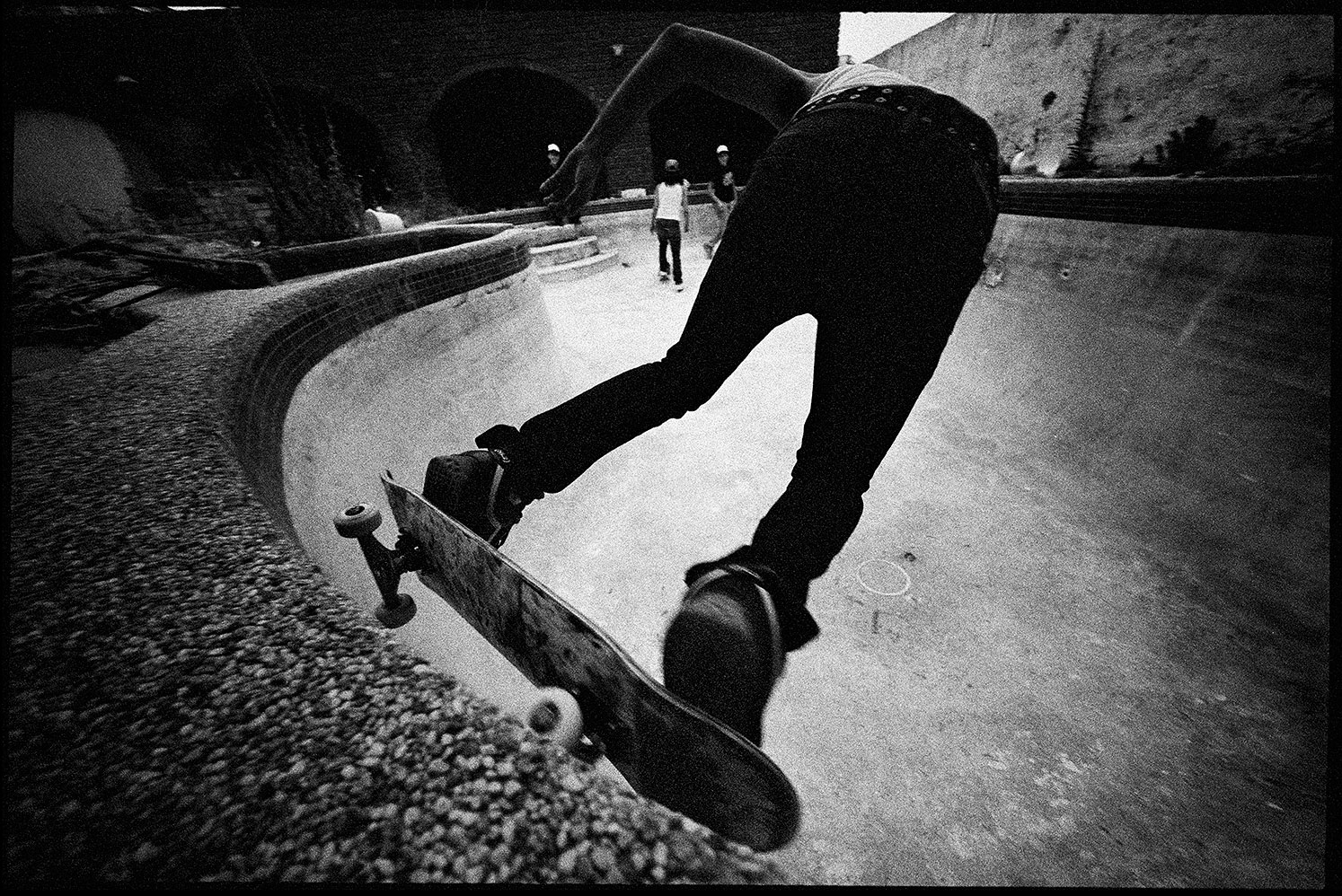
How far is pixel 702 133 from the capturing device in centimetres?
1491

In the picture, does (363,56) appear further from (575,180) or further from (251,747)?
(251,747)

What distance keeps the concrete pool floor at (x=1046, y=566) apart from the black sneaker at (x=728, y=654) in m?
0.99

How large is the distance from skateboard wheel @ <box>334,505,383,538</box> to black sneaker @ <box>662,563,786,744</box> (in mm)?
999

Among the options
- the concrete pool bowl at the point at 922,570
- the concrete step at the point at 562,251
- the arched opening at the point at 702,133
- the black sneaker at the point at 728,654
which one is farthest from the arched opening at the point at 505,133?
the black sneaker at the point at 728,654

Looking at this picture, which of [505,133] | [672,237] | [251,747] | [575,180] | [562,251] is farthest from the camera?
[505,133]

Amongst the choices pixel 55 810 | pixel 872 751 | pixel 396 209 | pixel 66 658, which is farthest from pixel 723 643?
pixel 396 209

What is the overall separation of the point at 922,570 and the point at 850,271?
1.88 m

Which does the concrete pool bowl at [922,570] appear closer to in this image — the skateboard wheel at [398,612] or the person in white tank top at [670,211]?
the skateboard wheel at [398,612]

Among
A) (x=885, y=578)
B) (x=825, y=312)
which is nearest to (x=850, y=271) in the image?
(x=825, y=312)

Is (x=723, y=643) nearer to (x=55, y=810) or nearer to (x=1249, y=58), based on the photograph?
(x=55, y=810)

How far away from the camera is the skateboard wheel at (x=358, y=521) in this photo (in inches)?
52.9

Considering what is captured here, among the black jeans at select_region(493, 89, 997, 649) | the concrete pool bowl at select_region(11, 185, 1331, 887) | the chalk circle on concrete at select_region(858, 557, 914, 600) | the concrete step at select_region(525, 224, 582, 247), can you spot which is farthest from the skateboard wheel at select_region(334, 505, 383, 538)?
the concrete step at select_region(525, 224, 582, 247)

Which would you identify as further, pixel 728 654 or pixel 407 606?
pixel 407 606

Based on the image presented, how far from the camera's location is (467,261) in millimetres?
3121
